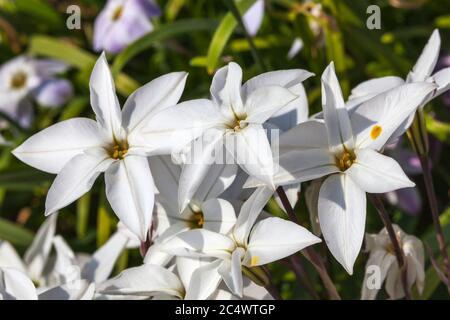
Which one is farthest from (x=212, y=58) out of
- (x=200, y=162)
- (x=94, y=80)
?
(x=200, y=162)

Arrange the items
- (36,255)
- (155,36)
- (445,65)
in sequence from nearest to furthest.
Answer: (36,255), (155,36), (445,65)

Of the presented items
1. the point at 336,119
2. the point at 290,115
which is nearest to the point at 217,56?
the point at 290,115

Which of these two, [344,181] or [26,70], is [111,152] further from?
[26,70]

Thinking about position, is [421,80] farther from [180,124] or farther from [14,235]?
[14,235]

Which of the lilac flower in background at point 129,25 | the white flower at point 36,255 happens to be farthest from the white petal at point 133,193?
the lilac flower in background at point 129,25

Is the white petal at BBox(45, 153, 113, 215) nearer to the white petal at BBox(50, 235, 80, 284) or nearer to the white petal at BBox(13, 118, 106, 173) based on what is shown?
the white petal at BBox(13, 118, 106, 173)

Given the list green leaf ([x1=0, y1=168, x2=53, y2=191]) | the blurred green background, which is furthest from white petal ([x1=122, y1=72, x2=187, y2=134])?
green leaf ([x1=0, y1=168, x2=53, y2=191])
